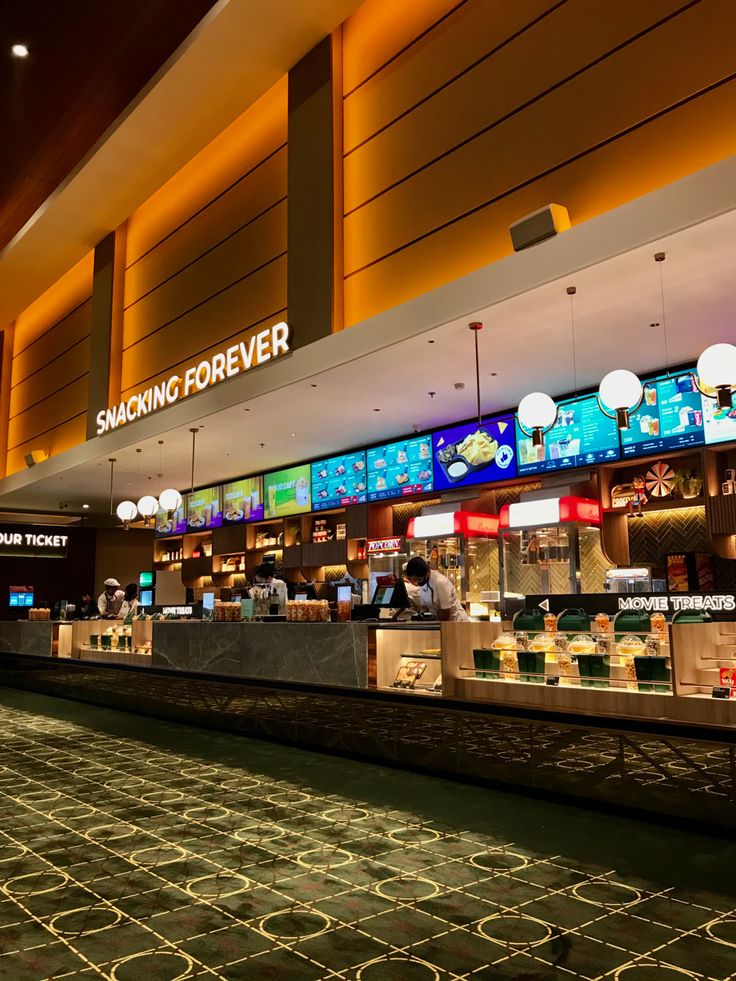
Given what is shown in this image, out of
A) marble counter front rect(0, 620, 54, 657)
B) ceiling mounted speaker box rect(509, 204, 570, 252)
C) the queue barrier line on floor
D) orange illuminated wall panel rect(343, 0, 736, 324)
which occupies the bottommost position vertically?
the queue barrier line on floor

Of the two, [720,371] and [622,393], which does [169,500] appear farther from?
[720,371]

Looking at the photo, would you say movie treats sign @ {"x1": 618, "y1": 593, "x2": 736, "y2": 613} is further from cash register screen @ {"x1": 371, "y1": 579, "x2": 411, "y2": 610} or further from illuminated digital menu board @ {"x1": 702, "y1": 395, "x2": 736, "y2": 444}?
illuminated digital menu board @ {"x1": 702, "y1": 395, "x2": 736, "y2": 444}

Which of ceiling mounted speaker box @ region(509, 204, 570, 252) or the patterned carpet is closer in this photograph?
the patterned carpet

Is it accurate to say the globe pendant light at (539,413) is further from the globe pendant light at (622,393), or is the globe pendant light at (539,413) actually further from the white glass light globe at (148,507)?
the white glass light globe at (148,507)

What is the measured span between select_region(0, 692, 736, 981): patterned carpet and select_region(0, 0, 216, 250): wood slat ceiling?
6102 millimetres

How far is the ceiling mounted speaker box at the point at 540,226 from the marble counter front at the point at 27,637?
288 inches

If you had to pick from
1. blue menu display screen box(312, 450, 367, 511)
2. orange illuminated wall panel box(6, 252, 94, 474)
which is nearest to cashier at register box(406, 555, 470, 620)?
blue menu display screen box(312, 450, 367, 511)

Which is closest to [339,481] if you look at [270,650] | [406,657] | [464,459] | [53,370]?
[464,459]

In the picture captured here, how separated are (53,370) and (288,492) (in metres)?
5.09

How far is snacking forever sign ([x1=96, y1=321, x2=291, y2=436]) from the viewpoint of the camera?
23.6 feet

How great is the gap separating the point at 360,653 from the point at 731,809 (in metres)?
2.44

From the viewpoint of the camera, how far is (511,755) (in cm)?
406

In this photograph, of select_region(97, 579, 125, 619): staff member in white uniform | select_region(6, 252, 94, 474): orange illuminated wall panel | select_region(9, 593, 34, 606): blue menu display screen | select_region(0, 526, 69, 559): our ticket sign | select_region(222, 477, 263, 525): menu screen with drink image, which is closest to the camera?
select_region(97, 579, 125, 619): staff member in white uniform

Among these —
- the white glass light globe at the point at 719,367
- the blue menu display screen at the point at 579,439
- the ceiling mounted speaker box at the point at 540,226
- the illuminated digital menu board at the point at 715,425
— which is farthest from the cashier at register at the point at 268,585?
the illuminated digital menu board at the point at 715,425
